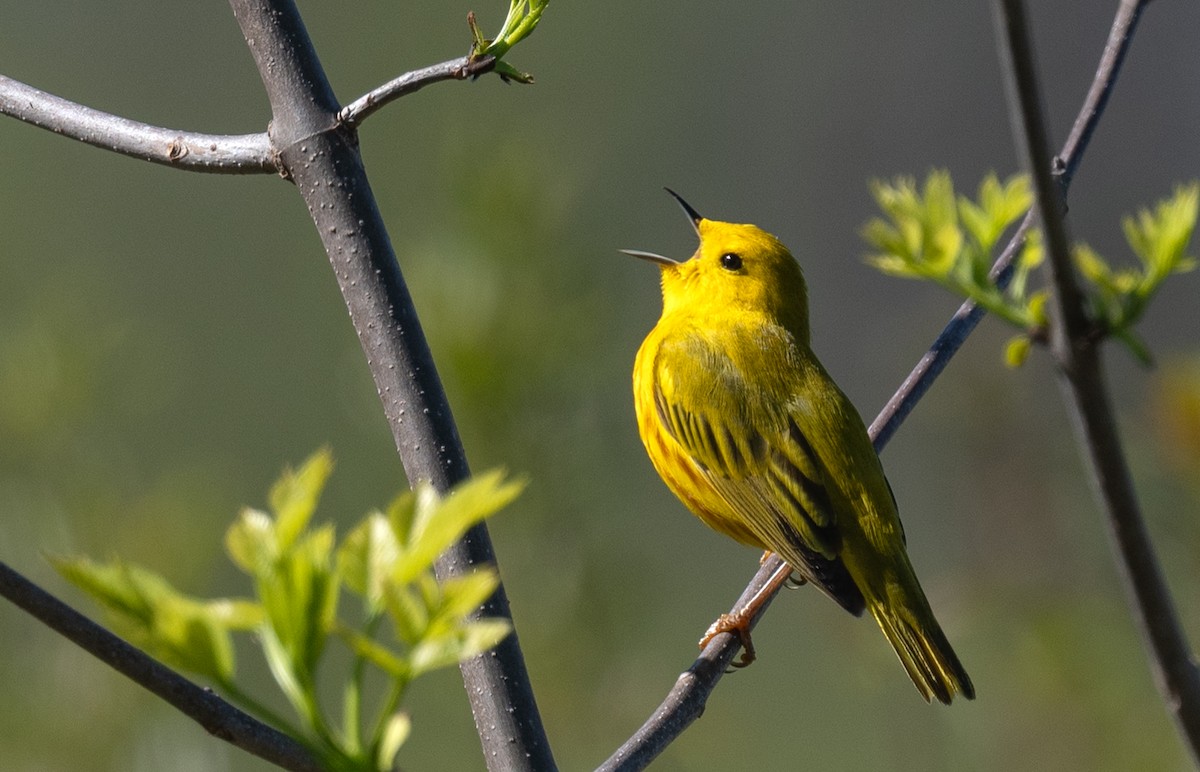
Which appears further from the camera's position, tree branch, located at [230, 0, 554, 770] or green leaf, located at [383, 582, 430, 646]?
tree branch, located at [230, 0, 554, 770]

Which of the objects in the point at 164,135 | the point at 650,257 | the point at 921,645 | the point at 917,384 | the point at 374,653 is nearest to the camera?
the point at 374,653

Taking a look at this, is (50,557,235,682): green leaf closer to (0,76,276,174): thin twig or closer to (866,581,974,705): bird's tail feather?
(0,76,276,174): thin twig

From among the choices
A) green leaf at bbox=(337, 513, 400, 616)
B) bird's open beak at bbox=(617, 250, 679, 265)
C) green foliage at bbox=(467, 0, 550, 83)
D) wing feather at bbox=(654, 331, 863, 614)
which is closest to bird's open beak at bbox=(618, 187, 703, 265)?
bird's open beak at bbox=(617, 250, 679, 265)

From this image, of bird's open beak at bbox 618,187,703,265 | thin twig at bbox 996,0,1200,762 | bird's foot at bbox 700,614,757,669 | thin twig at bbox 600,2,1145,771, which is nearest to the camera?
thin twig at bbox 996,0,1200,762

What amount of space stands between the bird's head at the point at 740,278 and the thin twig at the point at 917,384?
1353mm

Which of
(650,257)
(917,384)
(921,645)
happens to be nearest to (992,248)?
(917,384)

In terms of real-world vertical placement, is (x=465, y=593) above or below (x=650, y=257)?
above

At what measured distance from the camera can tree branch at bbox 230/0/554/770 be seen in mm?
1381

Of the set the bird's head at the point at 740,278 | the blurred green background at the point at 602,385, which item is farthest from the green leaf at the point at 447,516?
the bird's head at the point at 740,278

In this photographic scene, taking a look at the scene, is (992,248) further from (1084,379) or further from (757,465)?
(757,465)

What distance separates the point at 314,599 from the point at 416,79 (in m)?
0.77

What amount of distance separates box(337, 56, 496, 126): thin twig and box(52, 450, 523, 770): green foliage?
2.31 feet

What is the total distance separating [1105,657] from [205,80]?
34.0 ft

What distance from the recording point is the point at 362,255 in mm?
1398
